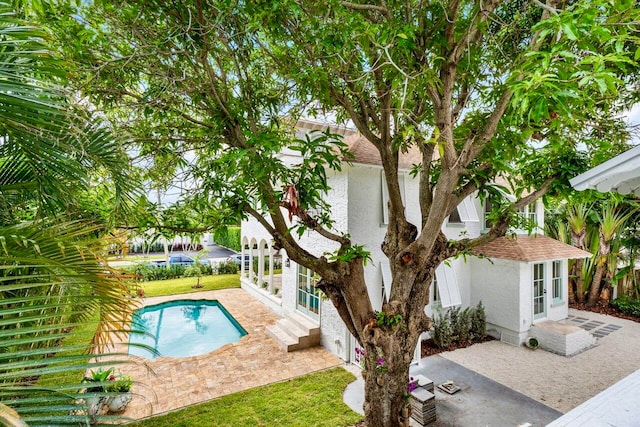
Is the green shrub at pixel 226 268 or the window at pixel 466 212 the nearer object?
the window at pixel 466 212

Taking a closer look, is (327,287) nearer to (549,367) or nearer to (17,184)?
(17,184)

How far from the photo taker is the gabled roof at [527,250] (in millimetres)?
13359

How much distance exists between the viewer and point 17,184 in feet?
12.2

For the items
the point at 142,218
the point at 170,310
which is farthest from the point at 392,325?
the point at 170,310

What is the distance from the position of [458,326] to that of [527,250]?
4.62 m

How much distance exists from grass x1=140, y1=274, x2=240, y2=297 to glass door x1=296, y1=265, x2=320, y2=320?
36.8 ft

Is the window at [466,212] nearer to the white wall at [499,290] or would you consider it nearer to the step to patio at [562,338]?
the white wall at [499,290]

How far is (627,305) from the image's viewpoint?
17344 millimetres

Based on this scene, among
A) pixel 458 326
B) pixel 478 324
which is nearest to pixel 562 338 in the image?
pixel 478 324

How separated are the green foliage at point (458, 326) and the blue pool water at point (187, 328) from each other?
8.96m

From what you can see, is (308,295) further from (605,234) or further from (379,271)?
(605,234)

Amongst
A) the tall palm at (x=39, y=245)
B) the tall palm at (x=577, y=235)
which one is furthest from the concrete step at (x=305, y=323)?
the tall palm at (x=577, y=235)

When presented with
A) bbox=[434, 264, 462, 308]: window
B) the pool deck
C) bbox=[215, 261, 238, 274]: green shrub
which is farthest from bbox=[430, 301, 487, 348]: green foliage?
bbox=[215, 261, 238, 274]: green shrub

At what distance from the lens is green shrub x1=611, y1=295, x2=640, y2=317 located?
55.6ft
